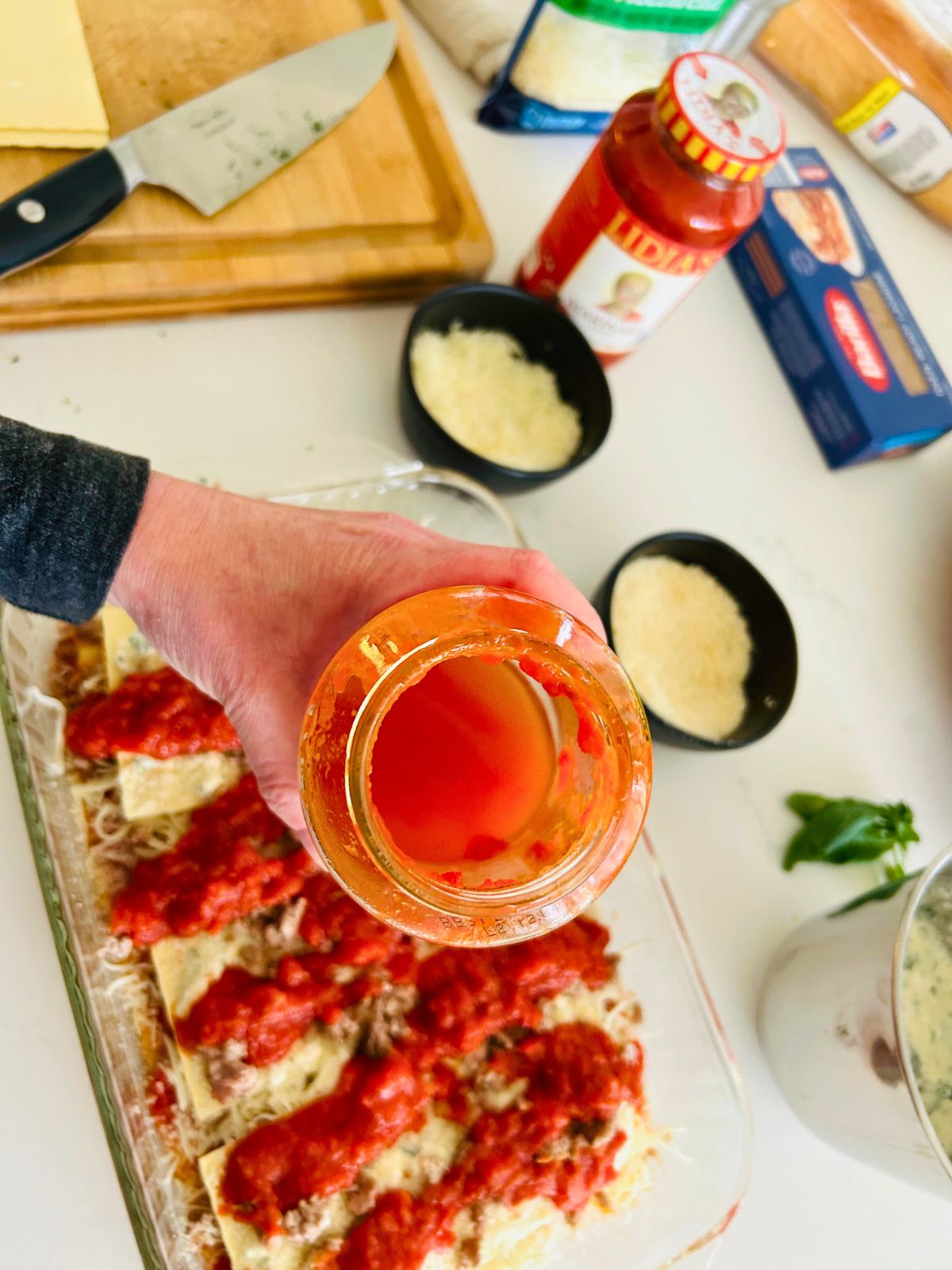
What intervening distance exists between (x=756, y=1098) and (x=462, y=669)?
0.82 m

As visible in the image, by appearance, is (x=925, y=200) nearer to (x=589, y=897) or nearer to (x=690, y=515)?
(x=690, y=515)

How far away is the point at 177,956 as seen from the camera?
1050 millimetres

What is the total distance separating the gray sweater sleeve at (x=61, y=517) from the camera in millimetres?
849

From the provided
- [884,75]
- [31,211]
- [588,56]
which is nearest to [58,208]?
[31,211]

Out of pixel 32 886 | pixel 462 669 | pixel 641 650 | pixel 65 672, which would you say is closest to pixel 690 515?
pixel 641 650

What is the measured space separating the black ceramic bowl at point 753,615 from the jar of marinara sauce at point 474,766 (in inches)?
16.2

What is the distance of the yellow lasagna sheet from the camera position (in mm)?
1213

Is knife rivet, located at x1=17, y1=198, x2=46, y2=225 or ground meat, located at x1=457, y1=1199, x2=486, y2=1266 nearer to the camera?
ground meat, located at x1=457, y1=1199, x2=486, y2=1266

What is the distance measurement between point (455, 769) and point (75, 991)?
514 mm

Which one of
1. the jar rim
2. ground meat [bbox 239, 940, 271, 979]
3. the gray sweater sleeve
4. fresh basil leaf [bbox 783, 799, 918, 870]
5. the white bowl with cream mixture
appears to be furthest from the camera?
fresh basil leaf [bbox 783, 799, 918, 870]

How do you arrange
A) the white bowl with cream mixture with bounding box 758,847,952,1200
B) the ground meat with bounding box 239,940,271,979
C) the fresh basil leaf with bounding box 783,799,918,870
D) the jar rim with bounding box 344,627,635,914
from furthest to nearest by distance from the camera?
the fresh basil leaf with bounding box 783,799,918,870 → the ground meat with bounding box 239,940,271,979 → the white bowl with cream mixture with bounding box 758,847,952,1200 → the jar rim with bounding box 344,627,635,914

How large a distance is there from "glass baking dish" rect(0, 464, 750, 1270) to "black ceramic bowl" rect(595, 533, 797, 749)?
204mm

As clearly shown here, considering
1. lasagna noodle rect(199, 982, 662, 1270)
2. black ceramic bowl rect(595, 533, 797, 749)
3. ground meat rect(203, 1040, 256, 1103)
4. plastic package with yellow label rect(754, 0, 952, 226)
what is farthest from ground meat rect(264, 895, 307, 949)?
plastic package with yellow label rect(754, 0, 952, 226)

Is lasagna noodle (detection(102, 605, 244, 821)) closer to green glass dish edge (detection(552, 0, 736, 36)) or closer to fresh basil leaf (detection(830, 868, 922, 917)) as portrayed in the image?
fresh basil leaf (detection(830, 868, 922, 917))
